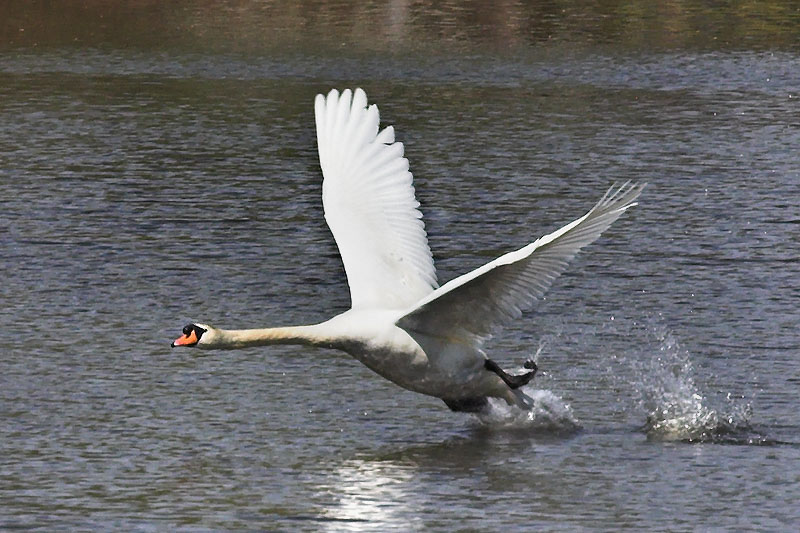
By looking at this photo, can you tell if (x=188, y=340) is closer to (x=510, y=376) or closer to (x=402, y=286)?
(x=402, y=286)

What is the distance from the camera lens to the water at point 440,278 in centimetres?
835

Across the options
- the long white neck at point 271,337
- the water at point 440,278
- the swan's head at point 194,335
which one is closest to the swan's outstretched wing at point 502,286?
the long white neck at point 271,337

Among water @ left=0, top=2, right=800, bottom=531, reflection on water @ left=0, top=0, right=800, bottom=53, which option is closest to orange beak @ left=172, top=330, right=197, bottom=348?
water @ left=0, top=2, right=800, bottom=531

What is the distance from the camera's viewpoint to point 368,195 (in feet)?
Result: 32.7

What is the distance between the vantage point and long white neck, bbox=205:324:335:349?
8.84 m

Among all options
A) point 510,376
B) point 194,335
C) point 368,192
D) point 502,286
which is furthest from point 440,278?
point 194,335

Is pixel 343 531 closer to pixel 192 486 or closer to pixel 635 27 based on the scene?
pixel 192 486

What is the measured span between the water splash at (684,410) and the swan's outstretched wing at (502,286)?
3.28ft

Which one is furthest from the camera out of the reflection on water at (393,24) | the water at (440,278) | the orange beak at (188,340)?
the reflection on water at (393,24)

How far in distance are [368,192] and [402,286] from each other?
25.0 inches

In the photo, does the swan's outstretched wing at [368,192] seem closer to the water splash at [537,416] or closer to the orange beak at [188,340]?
the water splash at [537,416]

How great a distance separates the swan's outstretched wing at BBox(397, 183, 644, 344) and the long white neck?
400 mm

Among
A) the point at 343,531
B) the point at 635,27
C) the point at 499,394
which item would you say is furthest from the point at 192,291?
the point at 635,27

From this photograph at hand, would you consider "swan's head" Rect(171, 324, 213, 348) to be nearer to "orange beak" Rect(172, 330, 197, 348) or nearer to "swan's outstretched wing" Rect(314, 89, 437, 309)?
"orange beak" Rect(172, 330, 197, 348)
